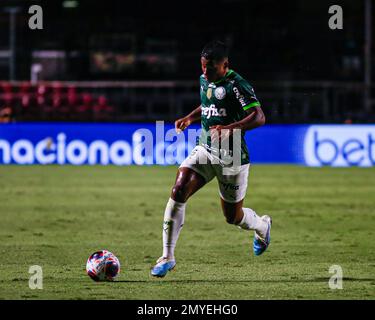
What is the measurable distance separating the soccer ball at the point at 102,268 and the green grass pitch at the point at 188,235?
0.11 meters

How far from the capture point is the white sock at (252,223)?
10461 millimetres

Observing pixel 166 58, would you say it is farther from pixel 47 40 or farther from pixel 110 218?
pixel 110 218

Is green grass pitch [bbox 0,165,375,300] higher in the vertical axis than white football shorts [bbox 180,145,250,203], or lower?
lower

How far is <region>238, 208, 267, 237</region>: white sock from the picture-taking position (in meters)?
10.5

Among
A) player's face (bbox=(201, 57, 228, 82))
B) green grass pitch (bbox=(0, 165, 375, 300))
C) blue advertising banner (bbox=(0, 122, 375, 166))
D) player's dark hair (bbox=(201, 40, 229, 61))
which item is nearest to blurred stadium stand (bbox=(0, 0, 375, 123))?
blue advertising banner (bbox=(0, 122, 375, 166))

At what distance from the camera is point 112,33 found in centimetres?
3612

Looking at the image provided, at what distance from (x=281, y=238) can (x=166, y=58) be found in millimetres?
23619

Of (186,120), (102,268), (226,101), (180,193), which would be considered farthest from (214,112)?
(102,268)

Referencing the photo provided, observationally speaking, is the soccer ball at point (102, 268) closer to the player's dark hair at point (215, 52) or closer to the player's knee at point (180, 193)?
the player's knee at point (180, 193)

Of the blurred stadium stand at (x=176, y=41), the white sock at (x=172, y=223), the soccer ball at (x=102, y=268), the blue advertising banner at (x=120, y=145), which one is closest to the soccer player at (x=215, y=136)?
the white sock at (x=172, y=223)

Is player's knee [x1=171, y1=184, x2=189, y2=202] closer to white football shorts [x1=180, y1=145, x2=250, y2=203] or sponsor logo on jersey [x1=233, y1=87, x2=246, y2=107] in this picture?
white football shorts [x1=180, y1=145, x2=250, y2=203]

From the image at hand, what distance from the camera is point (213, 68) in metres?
9.64

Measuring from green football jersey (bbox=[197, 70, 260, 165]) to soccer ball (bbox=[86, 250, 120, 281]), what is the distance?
158cm
